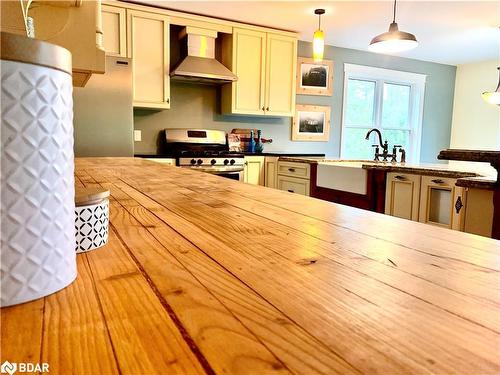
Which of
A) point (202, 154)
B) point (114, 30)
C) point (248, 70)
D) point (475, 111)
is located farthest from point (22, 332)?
point (475, 111)

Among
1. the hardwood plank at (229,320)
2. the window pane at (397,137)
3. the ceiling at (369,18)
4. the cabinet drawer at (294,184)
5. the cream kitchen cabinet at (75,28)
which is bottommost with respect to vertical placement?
the cabinet drawer at (294,184)

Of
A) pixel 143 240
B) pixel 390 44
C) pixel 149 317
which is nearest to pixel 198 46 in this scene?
pixel 390 44

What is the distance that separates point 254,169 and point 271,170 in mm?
199

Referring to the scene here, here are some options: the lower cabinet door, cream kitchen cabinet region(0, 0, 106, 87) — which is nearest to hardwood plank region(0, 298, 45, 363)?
cream kitchen cabinet region(0, 0, 106, 87)

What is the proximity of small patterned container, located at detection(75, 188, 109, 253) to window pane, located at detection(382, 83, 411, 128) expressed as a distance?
5.82 metres

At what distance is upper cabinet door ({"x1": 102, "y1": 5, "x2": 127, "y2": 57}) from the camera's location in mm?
3641

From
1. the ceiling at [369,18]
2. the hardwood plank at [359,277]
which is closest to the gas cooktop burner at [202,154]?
the ceiling at [369,18]

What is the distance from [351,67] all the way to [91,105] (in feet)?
11.8

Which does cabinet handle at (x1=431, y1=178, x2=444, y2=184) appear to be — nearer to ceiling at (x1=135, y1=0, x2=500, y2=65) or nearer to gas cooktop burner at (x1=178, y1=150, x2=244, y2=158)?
ceiling at (x1=135, y1=0, x2=500, y2=65)

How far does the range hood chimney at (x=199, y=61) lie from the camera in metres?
3.93

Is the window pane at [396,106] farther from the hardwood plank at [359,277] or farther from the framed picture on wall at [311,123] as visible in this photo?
the hardwood plank at [359,277]

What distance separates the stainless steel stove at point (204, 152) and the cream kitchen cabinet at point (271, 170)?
15.1 inches

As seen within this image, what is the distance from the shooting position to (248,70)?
14.5 ft

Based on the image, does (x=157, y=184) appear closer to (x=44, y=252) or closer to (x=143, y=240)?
(x=143, y=240)
